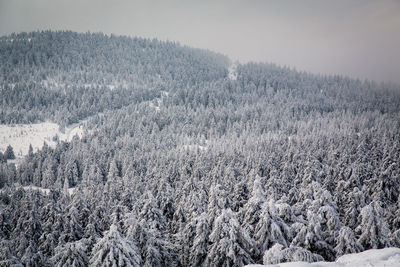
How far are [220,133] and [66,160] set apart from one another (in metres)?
81.8

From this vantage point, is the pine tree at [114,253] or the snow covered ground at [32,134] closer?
the pine tree at [114,253]

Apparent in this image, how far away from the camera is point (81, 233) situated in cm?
2927

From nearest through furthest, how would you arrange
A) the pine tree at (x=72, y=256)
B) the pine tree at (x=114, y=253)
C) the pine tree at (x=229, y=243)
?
the pine tree at (x=114, y=253) → the pine tree at (x=72, y=256) → the pine tree at (x=229, y=243)

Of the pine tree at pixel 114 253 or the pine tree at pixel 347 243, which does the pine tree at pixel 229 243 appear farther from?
the pine tree at pixel 347 243

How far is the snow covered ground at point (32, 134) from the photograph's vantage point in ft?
516

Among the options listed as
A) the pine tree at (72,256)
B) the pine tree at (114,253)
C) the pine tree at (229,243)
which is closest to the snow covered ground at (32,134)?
the pine tree at (72,256)

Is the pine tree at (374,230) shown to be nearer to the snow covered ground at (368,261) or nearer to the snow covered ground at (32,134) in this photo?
the snow covered ground at (368,261)

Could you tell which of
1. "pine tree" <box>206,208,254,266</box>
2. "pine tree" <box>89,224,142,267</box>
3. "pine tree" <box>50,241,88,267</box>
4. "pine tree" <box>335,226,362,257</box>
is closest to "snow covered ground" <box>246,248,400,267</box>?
"pine tree" <box>335,226,362,257</box>

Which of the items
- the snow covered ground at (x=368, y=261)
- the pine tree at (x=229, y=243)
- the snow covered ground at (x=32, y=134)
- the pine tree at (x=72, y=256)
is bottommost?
the snow covered ground at (x=32, y=134)

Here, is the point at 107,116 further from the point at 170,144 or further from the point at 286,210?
the point at 286,210

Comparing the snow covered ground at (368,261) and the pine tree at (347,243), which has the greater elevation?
the snow covered ground at (368,261)

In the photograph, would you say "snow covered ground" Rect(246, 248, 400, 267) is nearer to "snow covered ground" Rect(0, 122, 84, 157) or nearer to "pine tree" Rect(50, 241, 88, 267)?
"pine tree" Rect(50, 241, 88, 267)

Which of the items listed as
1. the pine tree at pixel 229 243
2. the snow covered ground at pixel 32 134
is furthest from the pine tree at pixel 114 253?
the snow covered ground at pixel 32 134

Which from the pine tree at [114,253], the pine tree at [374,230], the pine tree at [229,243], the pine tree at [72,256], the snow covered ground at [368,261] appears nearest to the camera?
the snow covered ground at [368,261]
